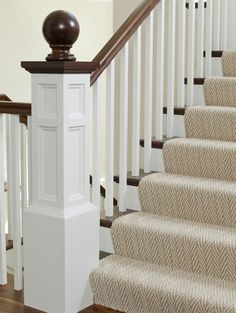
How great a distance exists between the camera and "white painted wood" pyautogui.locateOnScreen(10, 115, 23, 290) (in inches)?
113

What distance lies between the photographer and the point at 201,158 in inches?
121

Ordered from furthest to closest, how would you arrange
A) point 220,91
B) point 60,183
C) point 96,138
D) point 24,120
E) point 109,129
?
point 220,91 < point 24,120 < point 109,129 < point 96,138 < point 60,183

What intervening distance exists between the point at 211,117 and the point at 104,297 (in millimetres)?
1171

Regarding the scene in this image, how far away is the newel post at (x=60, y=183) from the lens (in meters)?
2.56

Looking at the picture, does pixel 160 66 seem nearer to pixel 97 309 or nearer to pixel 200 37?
pixel 200 37

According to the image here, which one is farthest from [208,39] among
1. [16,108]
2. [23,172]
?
[16,108]

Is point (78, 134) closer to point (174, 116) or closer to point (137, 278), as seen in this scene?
point (137, 278)

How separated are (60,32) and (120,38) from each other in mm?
520

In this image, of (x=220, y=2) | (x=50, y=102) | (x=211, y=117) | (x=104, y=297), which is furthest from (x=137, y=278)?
(x=220, y=2)

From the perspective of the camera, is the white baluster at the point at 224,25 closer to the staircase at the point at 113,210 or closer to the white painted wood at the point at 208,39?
the white painted wood at the point at 208,39

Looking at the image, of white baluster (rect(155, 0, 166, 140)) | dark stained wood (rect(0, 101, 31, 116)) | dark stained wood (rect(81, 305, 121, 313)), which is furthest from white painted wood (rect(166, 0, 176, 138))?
dark stained wood (rect(81, 305, 121, 313))

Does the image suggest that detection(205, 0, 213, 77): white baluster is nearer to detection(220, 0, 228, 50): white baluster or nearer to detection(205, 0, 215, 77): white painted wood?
detection(205, 0, 215, 77): white painted wood

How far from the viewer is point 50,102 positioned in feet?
8.51

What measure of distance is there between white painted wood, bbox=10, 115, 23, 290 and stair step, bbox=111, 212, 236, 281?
0.47 meters
